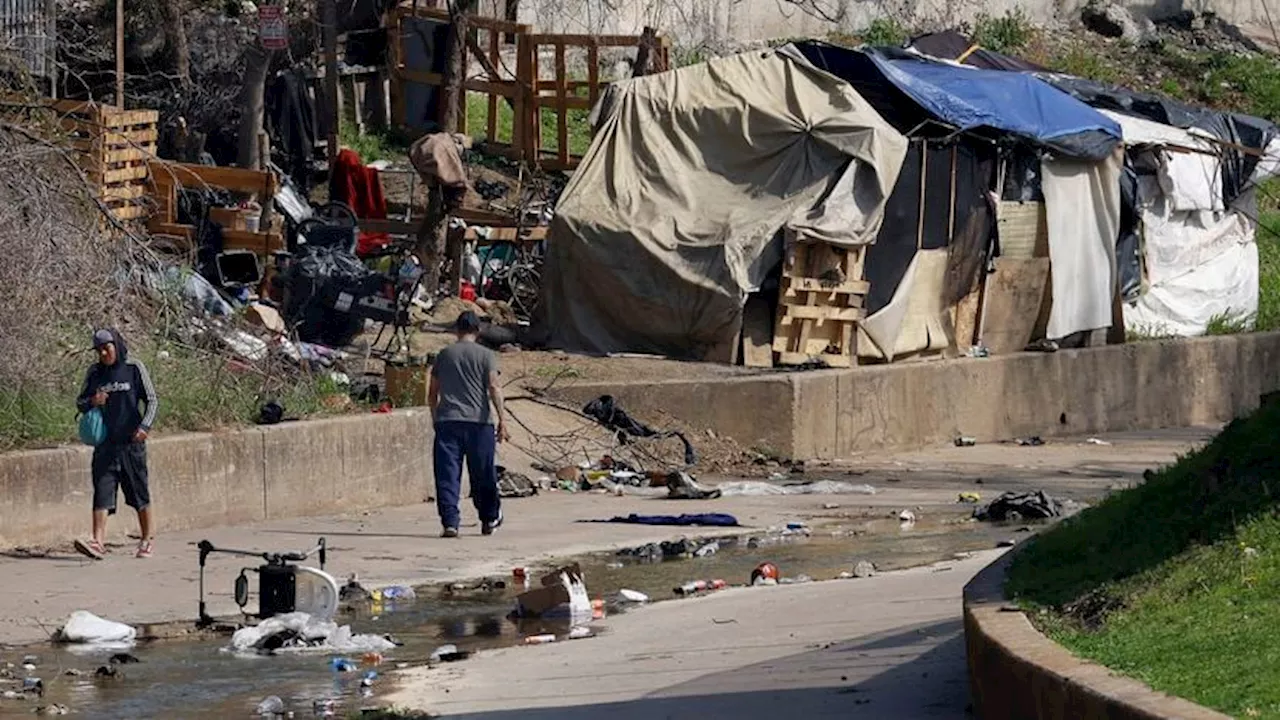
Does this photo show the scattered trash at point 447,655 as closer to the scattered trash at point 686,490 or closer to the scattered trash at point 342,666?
the scattered trash at point 342,666

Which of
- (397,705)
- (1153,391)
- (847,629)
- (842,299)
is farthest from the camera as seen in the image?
(1153,391)

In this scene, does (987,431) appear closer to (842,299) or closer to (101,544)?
(842,299)

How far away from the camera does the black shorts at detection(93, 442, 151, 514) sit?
14953mm

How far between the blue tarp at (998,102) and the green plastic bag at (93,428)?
12.8m

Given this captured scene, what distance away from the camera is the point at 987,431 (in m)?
25.3

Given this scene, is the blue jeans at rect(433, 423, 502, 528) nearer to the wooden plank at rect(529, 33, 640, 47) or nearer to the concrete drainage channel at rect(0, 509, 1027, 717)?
the concrete drainage channel at rect(0, 509, 1027, 717)

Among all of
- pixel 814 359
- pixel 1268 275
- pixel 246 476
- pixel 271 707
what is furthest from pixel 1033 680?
pixel 1268 275

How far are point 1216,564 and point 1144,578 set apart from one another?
0.30 m

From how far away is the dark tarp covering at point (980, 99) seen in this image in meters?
25.8

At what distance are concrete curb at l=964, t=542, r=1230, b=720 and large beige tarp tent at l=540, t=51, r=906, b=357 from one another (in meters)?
14.2

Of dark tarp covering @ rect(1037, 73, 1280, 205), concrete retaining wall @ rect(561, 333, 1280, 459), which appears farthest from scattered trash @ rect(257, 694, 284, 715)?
dark tarp covering @ rect(1037, 73, 1280, 205)

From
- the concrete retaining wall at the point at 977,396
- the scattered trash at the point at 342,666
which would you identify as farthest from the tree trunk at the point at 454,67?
the scattered trash at the point at 342,666

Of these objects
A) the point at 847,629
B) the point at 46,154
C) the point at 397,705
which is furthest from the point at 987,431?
the point at 397,705

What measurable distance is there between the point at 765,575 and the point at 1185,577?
20.8 feet
